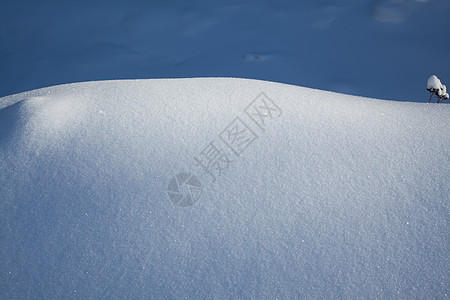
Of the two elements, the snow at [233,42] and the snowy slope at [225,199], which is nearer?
the snowy slope at [225,199]

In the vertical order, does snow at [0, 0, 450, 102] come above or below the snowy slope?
above

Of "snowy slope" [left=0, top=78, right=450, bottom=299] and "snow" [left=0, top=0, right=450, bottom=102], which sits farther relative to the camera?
"snow" [left=0, top=0, right=450, bottom=102]

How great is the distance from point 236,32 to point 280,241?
2.37m

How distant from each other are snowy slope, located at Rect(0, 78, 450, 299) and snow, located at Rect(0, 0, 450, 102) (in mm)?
1378

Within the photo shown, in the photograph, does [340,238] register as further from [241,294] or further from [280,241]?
[241,294]

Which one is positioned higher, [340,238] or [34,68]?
[34,68]

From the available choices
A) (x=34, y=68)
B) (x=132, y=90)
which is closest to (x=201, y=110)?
(x=132, y=90)

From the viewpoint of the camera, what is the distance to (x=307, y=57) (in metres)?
2.53

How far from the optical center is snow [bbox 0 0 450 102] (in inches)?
93.9

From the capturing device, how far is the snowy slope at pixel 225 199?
30.9 inches

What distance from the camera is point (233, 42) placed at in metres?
2.74

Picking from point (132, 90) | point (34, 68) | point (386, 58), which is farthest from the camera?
point (34, 68)

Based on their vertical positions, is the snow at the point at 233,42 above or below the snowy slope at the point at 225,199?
above

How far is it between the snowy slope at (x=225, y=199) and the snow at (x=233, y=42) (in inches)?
54.2
